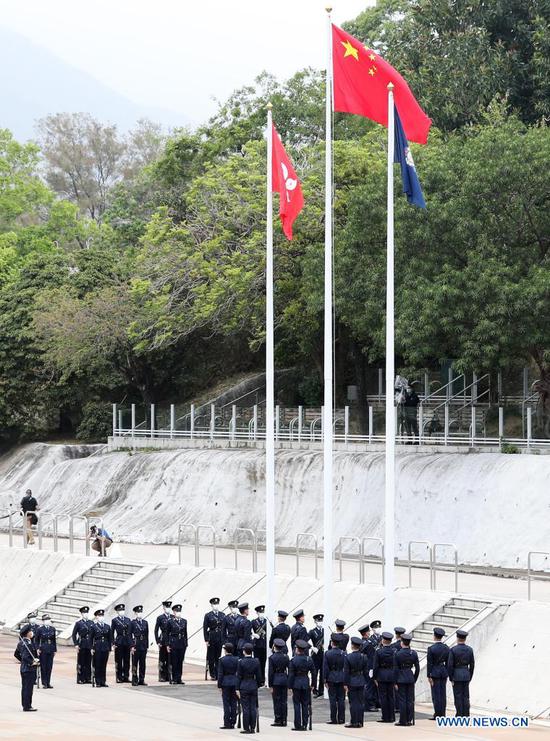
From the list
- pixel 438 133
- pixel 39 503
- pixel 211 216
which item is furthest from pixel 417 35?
pixel 39 503

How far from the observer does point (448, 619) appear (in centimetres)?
2706

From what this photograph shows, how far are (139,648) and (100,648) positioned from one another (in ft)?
2.58

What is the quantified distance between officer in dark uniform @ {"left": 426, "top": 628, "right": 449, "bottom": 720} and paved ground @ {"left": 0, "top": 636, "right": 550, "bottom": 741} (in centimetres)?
37

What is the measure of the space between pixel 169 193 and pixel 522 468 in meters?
30.6

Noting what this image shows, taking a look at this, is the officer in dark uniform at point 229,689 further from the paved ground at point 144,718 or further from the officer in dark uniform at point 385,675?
the officer in dark uniform at point 385,675

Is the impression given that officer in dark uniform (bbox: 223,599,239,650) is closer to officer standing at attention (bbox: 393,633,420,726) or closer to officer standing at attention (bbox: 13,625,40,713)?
officer standing at attention (bbox: 13,625,40,713)

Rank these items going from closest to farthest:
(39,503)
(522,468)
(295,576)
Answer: (295,576) → (522,468) → (39,503)

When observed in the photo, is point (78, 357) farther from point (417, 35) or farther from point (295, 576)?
point (295, 576)

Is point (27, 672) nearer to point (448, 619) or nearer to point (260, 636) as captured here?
point (260, 636)

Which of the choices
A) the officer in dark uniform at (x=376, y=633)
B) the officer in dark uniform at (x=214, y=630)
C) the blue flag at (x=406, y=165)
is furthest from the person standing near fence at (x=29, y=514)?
the blue flag at (x=406, y=165)

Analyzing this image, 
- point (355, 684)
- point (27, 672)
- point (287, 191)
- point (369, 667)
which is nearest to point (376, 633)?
point (369, 667)

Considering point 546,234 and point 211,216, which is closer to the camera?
point 546,234

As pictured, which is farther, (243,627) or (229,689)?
(243,627)

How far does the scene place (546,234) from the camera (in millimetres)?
41281
